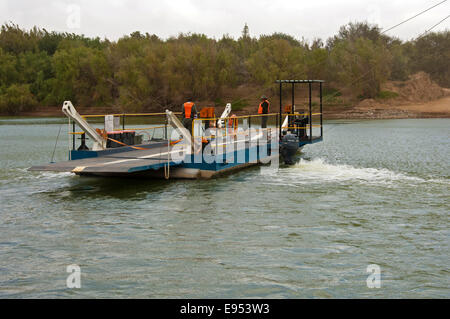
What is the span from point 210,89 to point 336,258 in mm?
71863

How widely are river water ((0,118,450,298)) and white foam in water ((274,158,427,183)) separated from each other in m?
0.07

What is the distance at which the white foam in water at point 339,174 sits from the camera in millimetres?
17014

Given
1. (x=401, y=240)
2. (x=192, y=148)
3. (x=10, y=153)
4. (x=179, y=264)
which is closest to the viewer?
(x=179, y=264)

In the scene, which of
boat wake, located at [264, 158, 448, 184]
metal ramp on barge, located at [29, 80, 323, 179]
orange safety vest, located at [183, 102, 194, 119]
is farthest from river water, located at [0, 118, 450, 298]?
orange safety vest, located at [183, 102, 194, 119]

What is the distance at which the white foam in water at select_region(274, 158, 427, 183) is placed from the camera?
→ 55.8 ft

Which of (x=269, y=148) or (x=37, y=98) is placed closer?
(x=269, y=148)

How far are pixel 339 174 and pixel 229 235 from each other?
29.4ft

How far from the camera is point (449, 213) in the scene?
12.1 m

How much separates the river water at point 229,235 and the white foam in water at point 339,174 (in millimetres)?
72

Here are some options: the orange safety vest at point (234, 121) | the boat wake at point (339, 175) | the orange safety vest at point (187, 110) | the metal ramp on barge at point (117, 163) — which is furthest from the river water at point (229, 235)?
the orange safety vest at point (234, 121)

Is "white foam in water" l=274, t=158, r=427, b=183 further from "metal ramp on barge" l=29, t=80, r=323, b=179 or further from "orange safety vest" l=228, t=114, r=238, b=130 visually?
"orange safety vest" l=228, t=114, r=238, b=130

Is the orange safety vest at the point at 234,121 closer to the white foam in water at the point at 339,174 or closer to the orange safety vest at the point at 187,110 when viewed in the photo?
the white foam in water at the point at 339,174
